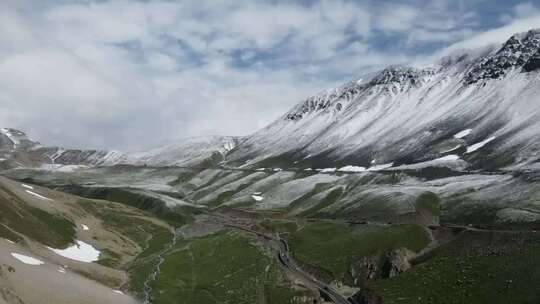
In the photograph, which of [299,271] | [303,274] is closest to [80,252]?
[299,271]

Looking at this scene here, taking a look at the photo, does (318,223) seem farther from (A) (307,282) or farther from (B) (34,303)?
(B) (34,303)

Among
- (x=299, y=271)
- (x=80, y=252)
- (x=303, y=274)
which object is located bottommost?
(x=303, y=274)

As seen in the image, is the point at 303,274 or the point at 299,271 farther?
the point at 299,271

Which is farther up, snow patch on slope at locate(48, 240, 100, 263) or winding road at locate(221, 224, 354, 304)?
snow patch on slope at locate(48, 240, 100, 263)

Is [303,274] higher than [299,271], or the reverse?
[299,271]

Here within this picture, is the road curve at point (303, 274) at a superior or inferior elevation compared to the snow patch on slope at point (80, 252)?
inferior

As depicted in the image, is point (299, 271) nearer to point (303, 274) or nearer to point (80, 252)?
point (303, 274)

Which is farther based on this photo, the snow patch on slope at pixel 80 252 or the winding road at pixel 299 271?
the snow patch on slope at pixel 80 252

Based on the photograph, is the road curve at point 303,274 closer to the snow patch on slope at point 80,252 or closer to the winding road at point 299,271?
the winding road at point 299,271

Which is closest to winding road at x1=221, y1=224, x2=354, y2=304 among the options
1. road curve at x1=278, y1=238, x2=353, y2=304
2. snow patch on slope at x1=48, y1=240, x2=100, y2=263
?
road curve at x1=278, y1=238, x2=353, y2=304

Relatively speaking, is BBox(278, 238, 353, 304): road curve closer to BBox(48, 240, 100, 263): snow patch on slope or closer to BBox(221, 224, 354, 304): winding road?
BBox(221, 224, 354, 304): winding road

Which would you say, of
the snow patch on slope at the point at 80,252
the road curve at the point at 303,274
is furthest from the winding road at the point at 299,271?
the snow patch on slope at the point at 80,252
